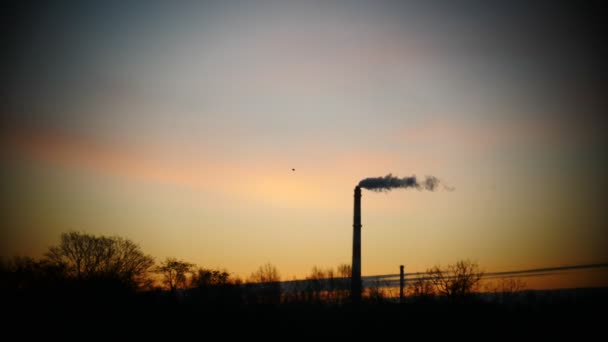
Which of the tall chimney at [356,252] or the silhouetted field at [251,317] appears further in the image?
the tall chimney at [356,252]

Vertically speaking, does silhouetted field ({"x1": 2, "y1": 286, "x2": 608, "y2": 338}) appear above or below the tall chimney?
below

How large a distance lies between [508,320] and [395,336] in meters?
9.26

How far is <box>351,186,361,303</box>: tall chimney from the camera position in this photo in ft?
105

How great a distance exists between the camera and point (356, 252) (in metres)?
33.8

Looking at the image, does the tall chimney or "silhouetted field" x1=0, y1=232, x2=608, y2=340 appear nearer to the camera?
"silhouetted field" x1=0, y1=232, x2=608, y2=340

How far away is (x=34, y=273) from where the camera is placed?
4669 centimetres

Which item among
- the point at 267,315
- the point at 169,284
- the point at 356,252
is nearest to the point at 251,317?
the point at 267,315

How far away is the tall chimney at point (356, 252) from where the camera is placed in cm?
3190

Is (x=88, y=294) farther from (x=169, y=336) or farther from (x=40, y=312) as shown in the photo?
(x=169, y=336)

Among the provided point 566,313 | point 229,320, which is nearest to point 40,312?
point 229,320

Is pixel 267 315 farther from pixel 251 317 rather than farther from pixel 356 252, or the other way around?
pixel 356 252

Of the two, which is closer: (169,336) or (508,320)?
(169,336)

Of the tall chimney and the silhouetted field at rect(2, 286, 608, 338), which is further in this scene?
the tall chimney

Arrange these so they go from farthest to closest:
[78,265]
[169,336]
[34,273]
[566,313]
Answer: [78,265]
[34,273]
[566,313]
[169,336]
